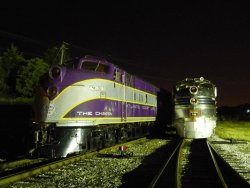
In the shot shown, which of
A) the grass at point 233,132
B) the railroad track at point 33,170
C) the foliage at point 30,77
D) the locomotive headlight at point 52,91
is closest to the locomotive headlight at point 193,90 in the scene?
the grass at point 233,132

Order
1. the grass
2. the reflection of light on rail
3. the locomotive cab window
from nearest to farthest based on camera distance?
the reflection of light on rail
the locomotive cab window
the grass

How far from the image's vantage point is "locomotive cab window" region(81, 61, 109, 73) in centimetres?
1427

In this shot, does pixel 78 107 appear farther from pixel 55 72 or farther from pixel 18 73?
pixel 18 73

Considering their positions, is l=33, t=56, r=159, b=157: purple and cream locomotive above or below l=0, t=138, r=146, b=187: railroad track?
above

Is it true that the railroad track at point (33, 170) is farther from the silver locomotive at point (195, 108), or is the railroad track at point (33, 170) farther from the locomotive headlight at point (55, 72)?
the silver locomotive at point (195, 108)

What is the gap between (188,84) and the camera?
22578 mm

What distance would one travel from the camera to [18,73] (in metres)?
54.0

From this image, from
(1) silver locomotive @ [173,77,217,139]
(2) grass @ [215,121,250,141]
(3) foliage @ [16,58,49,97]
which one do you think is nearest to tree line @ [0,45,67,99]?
(3) foliage @ [16,58,49,97]

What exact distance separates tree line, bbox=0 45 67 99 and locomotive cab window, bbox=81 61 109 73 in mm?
33846

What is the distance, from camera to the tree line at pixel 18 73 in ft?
167

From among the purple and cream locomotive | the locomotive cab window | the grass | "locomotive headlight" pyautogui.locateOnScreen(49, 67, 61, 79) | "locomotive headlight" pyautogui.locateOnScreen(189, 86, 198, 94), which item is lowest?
the grass

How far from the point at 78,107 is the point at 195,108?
9.59 meters

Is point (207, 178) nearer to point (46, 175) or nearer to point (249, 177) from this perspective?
point (249, 177)

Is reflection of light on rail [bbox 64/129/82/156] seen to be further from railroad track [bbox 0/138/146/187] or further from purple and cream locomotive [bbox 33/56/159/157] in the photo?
railroad track [bbox 0/138/146/187]
